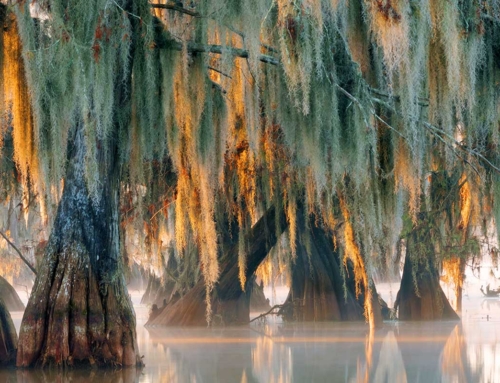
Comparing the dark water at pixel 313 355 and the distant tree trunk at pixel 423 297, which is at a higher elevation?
the distant tree trunk at pixel 423 297

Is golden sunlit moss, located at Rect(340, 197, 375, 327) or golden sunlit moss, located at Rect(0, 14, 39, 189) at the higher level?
A: golden sunlit moss, located at Rect(0, 14, 39, 189)

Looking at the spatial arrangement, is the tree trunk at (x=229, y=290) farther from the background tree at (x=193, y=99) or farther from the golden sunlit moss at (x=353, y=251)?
the background tree at (x=193, y=99)

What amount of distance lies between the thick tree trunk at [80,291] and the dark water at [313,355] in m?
0.27

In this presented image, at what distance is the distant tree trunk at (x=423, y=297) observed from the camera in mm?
17109

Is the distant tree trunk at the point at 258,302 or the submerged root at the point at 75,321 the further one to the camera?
the distant tree trunk at the point at 258,302

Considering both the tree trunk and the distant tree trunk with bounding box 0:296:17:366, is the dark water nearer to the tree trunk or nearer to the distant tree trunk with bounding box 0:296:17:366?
the tree trunk

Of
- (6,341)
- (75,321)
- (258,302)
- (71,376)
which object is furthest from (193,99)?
(258,302)

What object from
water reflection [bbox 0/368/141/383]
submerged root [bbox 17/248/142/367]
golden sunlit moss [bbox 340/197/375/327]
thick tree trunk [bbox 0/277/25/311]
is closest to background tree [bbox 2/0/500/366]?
submerged root [bbox 17/248/142/367]

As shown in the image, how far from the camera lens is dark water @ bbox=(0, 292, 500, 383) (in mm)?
9062

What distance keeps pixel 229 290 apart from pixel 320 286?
1.74 meters

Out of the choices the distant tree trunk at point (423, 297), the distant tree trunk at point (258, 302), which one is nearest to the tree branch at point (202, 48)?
the distant tree trunk at point (423, 297)

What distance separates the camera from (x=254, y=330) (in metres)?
15.5

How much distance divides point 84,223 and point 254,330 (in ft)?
20.2

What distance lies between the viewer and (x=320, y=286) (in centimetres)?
1720
